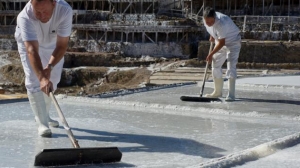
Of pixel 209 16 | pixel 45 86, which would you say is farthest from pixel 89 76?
pixel 45 86

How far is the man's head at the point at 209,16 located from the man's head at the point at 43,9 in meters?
2.98

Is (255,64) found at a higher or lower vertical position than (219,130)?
lower

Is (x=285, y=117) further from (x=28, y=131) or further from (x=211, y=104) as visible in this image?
(x=28, y=131)

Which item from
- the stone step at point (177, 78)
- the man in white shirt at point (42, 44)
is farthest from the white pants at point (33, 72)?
the stone step at point (177, 78)

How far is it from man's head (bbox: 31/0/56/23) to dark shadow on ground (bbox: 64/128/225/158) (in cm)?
105

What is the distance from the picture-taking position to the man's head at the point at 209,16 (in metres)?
7.79

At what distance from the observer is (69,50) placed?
1517 inches

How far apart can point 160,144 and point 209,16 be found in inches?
115

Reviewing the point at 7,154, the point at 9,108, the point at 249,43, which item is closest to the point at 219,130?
the point at 7,154

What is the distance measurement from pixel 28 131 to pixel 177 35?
33608 millimetres

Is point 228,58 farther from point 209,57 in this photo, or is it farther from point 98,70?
point 98,70

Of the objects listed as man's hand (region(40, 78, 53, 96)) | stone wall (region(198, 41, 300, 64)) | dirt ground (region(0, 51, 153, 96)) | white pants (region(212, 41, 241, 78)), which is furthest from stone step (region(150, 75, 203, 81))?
man's hand (region(40, 78, 53, 96))

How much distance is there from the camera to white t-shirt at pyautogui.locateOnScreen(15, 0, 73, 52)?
17.1 feet

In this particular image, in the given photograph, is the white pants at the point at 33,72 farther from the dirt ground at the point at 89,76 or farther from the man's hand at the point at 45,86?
the dirt ground at the point at 89,76
